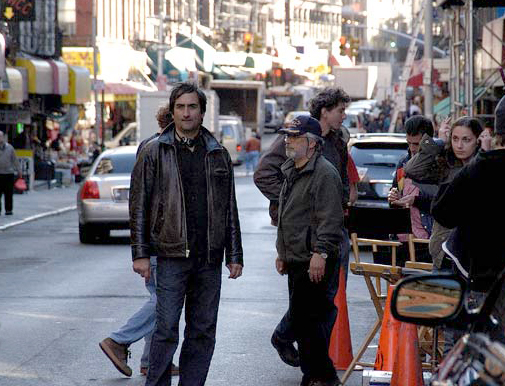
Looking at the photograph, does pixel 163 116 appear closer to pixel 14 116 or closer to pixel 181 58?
pixel 14 116

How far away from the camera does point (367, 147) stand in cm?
1892

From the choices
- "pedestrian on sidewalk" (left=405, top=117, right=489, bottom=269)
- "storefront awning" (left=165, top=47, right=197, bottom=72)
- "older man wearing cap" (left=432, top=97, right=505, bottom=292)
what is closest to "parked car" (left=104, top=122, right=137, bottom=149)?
"storefront awning" (left=165, top=47, right=197, bottom=72)

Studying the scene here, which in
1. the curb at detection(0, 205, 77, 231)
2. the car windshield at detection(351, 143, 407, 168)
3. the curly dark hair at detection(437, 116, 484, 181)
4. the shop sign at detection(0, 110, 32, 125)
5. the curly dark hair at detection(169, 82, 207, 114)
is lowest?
the curb at detection(0, 205, 77, 231)

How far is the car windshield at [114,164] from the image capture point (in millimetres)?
20531

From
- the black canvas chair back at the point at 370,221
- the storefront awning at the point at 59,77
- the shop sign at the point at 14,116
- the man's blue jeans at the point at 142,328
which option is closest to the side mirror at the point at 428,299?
the man's blue jeans at the point at 142,328

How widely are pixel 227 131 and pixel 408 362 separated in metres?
45.3

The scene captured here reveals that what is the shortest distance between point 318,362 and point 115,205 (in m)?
12.2

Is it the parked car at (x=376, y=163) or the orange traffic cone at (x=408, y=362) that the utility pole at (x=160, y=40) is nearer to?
the parked car at (x=376, y=163)

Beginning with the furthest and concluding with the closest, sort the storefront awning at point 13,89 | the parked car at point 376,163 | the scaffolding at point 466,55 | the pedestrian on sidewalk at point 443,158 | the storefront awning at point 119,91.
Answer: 1. the storefront awning at point 119,91
2. the storefront awning at point 13,89
3. the scaffolding at point 466,55
4. the parked car at point 376,163
5. the pedestrian on sidewalk at point 443,158

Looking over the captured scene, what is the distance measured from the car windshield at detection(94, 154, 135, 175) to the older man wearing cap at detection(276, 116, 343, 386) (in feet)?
40.7

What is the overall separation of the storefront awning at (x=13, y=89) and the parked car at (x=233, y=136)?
14.3 metres

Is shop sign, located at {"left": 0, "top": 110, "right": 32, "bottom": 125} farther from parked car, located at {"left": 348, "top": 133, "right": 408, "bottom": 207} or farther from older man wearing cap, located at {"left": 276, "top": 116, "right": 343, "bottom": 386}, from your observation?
older man wearing cap, located at {"left": 276, "top": 116, "right": 343, "bottom": 386}

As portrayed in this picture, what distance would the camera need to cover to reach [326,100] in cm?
906

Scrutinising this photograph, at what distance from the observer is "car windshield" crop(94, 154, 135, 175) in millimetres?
20531
